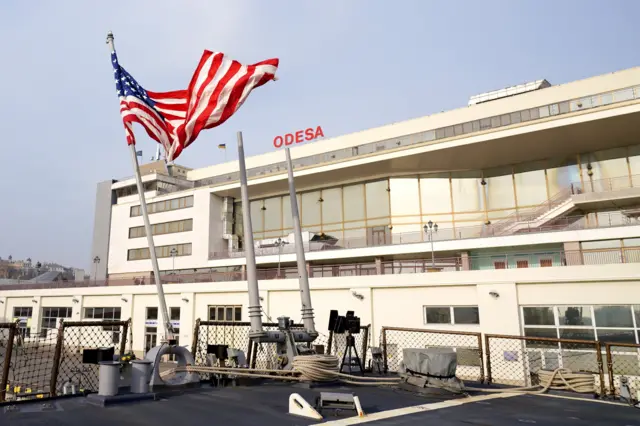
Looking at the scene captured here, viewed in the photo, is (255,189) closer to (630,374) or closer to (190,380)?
(630,374)

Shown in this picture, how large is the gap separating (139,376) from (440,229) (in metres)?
30.8

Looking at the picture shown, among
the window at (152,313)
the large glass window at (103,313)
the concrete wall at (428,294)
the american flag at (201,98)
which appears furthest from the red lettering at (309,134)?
the american flag at (201,98)

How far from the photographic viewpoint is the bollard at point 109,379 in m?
7.91

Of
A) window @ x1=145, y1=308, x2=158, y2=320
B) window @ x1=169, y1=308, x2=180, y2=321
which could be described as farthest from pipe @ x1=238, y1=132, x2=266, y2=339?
window @ x1=145, y1=308, x2=158, y2=320

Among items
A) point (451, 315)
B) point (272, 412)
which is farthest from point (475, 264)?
point (272, 412)

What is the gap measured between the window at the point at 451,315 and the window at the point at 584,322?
9.16 feet

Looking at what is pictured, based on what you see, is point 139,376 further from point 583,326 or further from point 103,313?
point 103,313

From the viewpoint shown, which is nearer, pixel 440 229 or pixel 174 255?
pixel 440 229

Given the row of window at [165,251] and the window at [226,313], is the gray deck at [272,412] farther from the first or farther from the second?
the row of window at [165,251]

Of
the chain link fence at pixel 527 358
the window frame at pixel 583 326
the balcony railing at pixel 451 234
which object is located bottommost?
the chain link fence at pixel 527 358

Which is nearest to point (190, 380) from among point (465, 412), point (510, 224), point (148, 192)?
point (465, 412)

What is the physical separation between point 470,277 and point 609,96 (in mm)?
17652

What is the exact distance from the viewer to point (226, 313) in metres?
37.3

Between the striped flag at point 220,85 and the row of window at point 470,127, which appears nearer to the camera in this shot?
the striped flag at point 220,85
